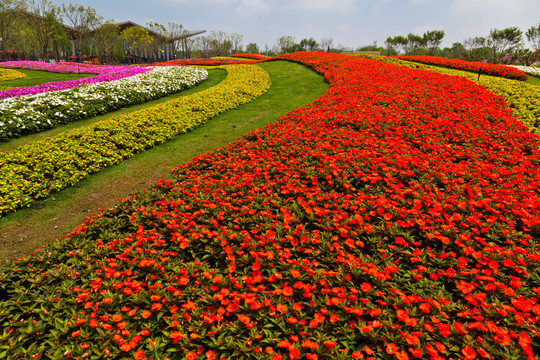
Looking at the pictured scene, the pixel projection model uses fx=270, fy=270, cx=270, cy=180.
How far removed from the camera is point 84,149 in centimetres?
676

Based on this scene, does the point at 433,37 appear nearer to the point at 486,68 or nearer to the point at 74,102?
the point at 486,68

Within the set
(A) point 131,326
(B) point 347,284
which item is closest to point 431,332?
(B) point 347,284

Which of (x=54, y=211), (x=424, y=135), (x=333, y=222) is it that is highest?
(x=424, y=135)

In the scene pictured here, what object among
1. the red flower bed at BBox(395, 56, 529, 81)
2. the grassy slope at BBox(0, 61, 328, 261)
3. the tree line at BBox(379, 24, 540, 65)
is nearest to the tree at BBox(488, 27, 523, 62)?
the tree line at BBox(379, 24, 540, 65)

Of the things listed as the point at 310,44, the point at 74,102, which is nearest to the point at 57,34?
the point at 74,102

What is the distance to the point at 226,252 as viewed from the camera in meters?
3.15

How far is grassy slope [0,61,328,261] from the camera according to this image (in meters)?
4.46

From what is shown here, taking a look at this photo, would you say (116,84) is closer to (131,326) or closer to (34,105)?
(34,105)

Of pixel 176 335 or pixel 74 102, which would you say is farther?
pixel 74 102

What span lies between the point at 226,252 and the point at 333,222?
4.57 ft

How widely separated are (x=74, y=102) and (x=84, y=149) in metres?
5.73

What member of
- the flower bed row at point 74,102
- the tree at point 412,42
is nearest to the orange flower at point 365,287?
the flower bed row at point 74,102

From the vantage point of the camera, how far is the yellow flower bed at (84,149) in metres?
5.44

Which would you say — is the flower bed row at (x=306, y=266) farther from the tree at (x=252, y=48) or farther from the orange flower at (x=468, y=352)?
the tree at (x=252, y=48)
